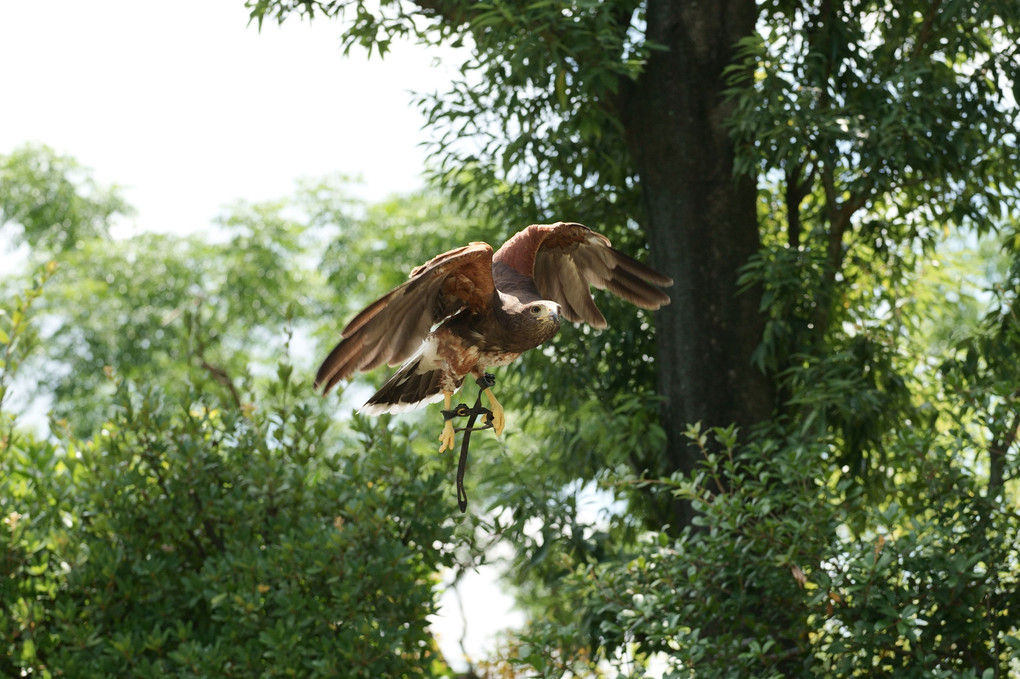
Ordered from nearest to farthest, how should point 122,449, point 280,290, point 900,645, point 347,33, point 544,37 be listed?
point 900,645 < point 544,37 < point 347,33 < point 122,449 < point 280,290

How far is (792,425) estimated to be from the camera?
4773 mm

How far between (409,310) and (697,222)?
307 centimetres

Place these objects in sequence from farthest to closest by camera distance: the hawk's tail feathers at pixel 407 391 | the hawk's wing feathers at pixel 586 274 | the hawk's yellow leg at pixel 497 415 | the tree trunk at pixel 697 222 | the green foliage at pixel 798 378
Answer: the tree trunk at pixel 697 222 → the green foliage at pixel 798 378 → the hawk's wing feathers at pixel 586 274 → the hawk's tail feathers at pixel 407 391 → the hawk's yellow leg at pixel 497 415

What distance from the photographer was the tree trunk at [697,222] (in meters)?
4.76

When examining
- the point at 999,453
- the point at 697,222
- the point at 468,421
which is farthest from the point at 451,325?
the point at 697,222

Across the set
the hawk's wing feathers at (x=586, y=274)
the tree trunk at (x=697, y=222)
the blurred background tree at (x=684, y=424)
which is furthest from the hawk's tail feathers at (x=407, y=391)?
the tree trunk at (x=697, y=222)

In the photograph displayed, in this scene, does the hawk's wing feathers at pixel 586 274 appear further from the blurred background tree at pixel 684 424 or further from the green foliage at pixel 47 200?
the green foliage at pixel 47 200

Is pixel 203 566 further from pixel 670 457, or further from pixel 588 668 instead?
pixel 670 457

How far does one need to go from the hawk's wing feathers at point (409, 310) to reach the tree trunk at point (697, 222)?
292cm

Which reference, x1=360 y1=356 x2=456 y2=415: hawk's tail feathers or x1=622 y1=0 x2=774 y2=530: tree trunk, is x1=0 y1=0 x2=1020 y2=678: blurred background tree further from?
x1=360 y1=356 x2=456 y2=415: hawk's tail feathers

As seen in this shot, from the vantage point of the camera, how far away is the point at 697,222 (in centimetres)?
482

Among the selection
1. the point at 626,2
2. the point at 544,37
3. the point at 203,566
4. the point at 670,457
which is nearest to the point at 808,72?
the point at 626,2

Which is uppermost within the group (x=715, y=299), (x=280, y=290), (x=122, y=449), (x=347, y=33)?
(x=280, y=290)

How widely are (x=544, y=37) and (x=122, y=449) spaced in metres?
2.67
